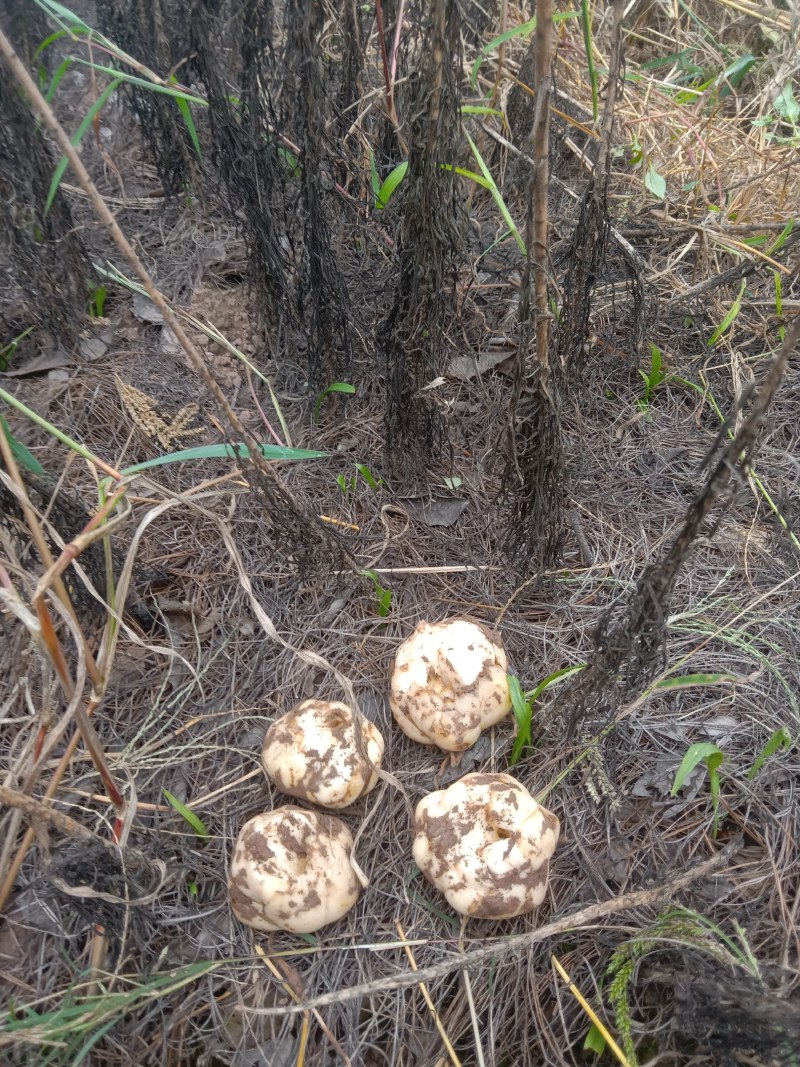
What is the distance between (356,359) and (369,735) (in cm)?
118

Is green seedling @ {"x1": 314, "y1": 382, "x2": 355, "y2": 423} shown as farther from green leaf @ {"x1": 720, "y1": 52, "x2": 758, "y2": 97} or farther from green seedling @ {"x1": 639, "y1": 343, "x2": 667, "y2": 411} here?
green leaf @ {"x1": 720, "y1": 52, "x2": 758, "y2": 97}

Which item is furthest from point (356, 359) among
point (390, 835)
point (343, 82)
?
point (390, 835)

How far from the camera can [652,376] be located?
2.08m

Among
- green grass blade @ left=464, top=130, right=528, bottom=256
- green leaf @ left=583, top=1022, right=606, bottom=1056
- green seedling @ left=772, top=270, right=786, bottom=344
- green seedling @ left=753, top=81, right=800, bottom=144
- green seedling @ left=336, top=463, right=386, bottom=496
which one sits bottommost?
green leaf @ left=583, top=1022, right=606, bottom=1056

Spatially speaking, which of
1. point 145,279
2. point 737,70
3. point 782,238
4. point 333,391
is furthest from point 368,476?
point 737,70

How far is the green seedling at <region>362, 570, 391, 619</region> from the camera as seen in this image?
1731mm

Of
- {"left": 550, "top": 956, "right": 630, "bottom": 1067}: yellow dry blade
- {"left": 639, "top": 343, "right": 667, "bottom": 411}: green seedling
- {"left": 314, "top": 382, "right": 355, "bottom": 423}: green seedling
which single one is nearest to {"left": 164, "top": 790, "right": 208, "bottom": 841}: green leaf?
{"left": 550, "top": 956, "right": 630, "bottom": 1067}: yellow dry blade

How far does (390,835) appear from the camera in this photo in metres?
1.46

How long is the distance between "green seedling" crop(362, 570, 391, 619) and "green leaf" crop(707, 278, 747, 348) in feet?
4.14

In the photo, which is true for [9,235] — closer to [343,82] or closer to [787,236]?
[343,82]

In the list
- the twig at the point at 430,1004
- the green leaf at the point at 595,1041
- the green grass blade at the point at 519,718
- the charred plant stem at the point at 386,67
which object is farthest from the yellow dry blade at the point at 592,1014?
the charred plant stem at the point at 386,67

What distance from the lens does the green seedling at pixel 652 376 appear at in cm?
207

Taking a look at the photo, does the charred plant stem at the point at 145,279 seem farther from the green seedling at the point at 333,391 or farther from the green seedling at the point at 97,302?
the green seedling at the point at 97,302

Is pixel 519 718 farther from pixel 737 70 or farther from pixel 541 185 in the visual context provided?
pixel 737 70
